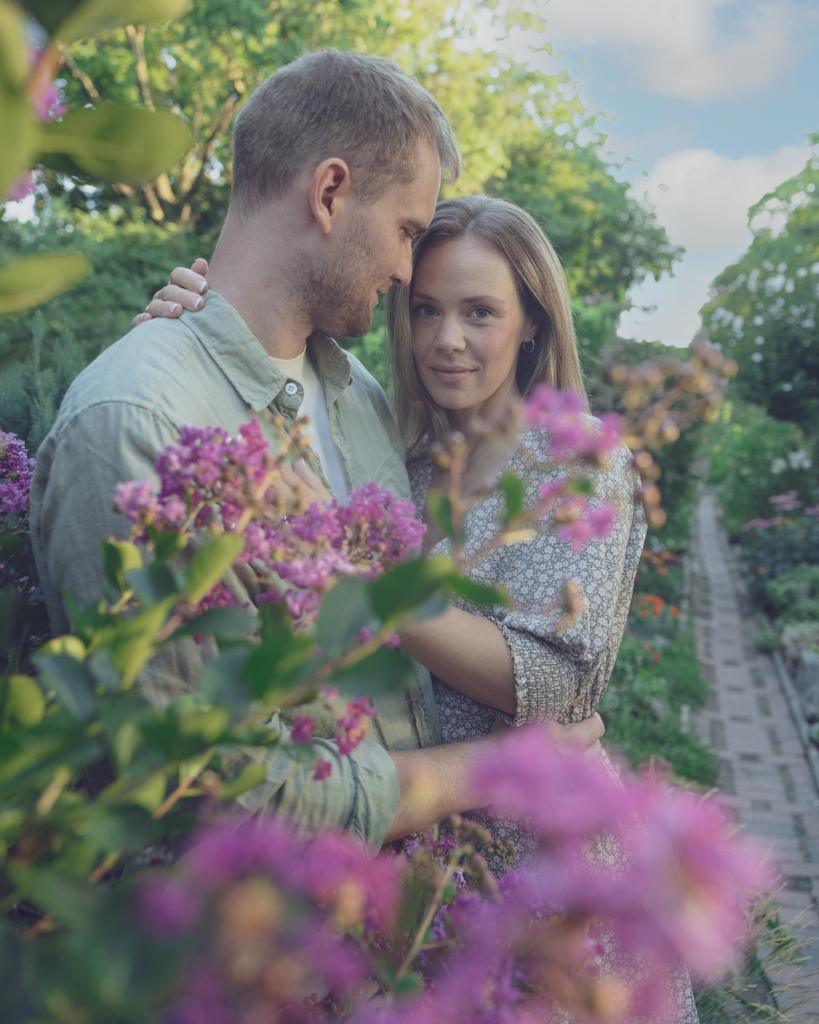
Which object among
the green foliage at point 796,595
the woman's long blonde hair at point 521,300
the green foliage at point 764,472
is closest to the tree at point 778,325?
the green foliage at point 764,472

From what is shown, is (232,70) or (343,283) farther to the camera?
(232,70)

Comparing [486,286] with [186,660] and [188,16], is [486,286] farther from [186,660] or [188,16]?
[188,16]

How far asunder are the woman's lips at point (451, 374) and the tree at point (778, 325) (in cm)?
→ 1104

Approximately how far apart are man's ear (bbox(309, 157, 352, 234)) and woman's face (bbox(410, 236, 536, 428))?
0.52 meters

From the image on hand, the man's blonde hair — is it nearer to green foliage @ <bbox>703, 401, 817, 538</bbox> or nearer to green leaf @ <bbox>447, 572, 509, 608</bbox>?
green leaf @ <bbox>447, 572, 509, 608</bbox>

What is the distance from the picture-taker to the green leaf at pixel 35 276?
494mm

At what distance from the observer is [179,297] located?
1.65 meters

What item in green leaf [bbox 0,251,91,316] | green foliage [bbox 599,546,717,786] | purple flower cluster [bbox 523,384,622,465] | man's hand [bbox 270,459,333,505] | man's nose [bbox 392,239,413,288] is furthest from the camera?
green foliage [bbox 599,546,717,786]

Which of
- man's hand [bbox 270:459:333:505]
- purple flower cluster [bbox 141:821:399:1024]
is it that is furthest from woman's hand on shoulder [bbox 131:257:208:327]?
purple flower cluster [bbox 141:821:399:1024]

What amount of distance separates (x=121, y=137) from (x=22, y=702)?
40cm

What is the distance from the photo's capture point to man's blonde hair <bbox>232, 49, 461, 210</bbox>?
1.65 meters

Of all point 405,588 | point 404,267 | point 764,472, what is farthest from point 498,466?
point 764,472

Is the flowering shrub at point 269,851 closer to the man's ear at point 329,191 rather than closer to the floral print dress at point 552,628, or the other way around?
the floral print dress at point 552,628

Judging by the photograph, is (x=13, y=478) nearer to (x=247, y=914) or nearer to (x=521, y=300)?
(x=247, y=914)
